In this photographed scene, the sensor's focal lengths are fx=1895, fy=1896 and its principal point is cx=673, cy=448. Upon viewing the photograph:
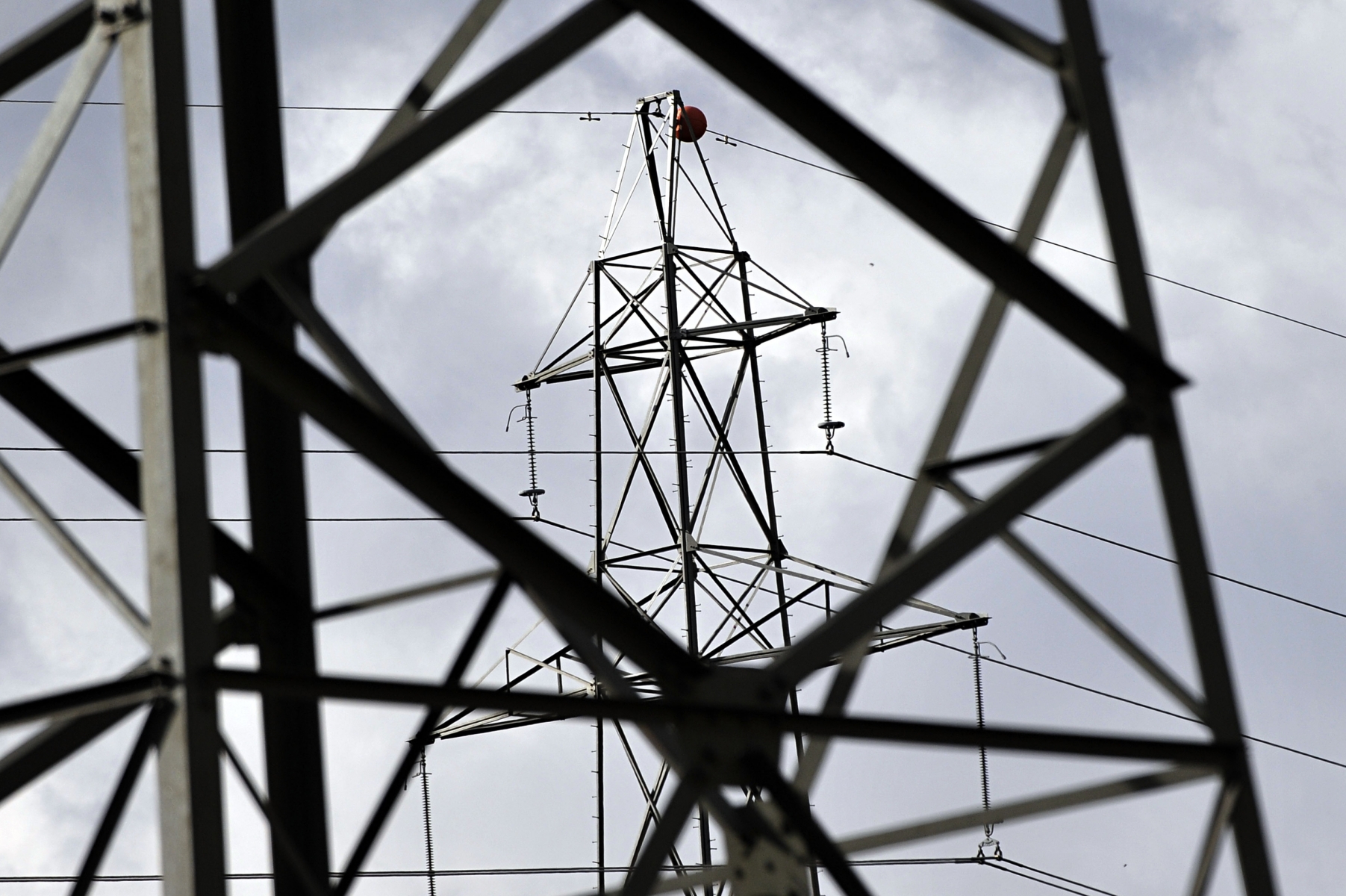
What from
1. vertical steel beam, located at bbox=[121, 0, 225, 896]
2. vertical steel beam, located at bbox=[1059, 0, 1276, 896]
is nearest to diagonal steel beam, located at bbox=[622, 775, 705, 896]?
vertical steel beam, located at bbox=[121, 0, 225, 896]

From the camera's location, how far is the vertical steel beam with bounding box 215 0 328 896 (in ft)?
22.1

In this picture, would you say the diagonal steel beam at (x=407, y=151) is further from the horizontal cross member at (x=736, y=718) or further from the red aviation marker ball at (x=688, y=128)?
the red aviation marker ball at (x=688, y=128)

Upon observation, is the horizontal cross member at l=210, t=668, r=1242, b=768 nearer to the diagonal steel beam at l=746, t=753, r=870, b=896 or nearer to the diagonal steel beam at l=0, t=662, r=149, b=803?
the diagonal steel beam at l=746, t=753, r=870, b=896

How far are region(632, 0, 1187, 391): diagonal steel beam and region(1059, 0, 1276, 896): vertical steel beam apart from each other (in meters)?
0.31

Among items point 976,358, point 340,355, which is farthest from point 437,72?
point 976,358

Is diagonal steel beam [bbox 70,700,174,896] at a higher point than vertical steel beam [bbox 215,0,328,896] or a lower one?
lower

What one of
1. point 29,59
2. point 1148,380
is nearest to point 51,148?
point 29,59

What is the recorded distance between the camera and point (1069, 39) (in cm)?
654

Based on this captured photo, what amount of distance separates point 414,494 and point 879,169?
1.79m

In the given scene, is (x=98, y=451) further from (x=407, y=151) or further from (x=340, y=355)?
(x=407, y=151)

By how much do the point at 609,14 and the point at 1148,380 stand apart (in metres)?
2.12

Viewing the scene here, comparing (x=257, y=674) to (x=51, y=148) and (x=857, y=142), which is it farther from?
(x=857, y=142)

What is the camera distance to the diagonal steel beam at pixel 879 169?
5859mm

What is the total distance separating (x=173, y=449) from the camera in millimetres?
5148
